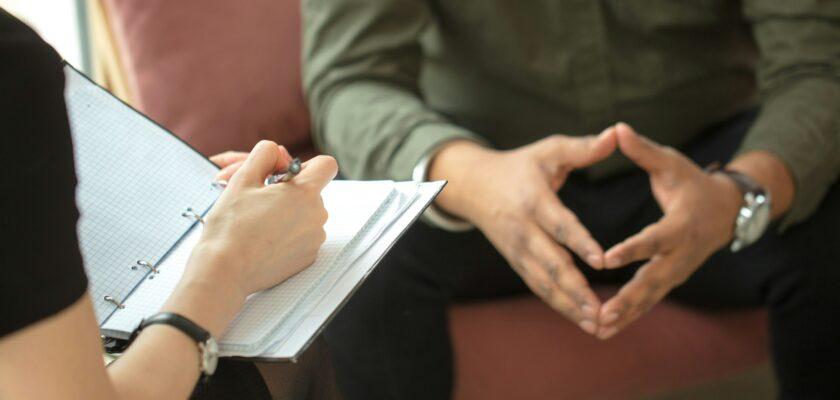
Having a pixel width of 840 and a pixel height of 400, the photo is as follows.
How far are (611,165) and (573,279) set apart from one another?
0.26 meters

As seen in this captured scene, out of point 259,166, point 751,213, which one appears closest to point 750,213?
point 751,213

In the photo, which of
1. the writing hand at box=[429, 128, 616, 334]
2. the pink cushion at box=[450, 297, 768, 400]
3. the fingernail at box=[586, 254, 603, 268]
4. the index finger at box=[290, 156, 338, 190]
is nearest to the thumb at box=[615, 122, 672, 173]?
the writing hand at box=[429, 128, 616, 334]

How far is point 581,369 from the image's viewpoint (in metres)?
0.99

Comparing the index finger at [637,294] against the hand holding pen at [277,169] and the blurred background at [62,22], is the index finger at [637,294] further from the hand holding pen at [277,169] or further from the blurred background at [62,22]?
the blurred background at [62,22]

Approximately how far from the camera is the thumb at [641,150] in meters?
0.87

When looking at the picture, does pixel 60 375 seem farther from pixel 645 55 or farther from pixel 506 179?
pixel 645 55

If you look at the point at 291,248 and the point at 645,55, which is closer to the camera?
the point at 291,248

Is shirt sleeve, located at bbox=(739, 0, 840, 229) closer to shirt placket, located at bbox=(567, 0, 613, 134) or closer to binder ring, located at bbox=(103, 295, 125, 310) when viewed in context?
shirt placket, located at bbox=(567, 0, 613, 134)

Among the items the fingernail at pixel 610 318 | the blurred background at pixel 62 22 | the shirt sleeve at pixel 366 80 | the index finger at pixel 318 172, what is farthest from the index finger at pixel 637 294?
the blurred background at pixel 62 22

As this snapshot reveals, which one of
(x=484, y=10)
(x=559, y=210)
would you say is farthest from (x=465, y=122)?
(x=559, y=210)

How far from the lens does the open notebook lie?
2.03 ft

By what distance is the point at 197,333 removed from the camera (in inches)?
21.9

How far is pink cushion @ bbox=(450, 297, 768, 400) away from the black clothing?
0.57 metres

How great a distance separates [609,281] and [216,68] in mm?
591
